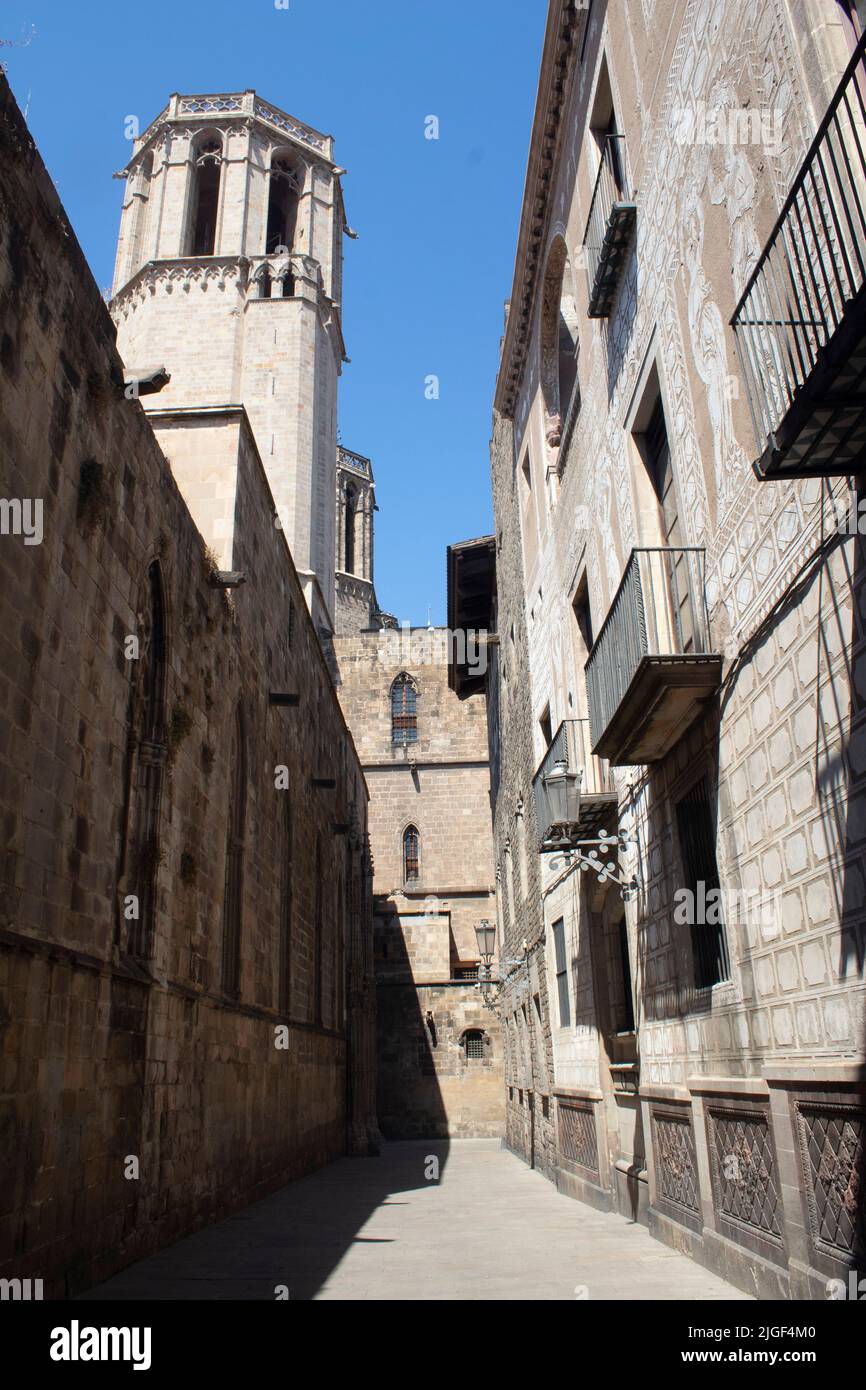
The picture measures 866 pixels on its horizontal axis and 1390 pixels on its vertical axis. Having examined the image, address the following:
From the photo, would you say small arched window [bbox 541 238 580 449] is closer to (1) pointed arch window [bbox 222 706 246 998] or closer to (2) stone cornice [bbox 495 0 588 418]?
(2) stone cornice [bbox 495 0 588 418]

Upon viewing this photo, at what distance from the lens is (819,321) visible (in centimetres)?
448

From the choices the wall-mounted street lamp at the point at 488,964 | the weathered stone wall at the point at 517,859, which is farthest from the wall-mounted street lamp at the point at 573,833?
the wall-mounted street lamp at the point at 488,964

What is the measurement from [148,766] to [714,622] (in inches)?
202

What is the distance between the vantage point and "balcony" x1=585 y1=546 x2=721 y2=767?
263 inches

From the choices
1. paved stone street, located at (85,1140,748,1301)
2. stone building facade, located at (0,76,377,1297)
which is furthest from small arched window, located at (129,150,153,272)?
paved stone street, located at (85,1140,748,1301)

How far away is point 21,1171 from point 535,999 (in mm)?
12094

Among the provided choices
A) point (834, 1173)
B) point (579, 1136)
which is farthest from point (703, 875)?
point (579, 1136)

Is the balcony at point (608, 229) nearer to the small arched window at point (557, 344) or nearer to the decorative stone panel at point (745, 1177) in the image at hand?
the small arched window at point (557, 344)

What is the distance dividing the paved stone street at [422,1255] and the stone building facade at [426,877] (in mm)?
14457

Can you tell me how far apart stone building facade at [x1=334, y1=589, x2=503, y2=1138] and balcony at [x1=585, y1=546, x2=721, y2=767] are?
1972 centimetres

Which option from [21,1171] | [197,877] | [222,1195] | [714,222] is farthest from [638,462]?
[222,1195]

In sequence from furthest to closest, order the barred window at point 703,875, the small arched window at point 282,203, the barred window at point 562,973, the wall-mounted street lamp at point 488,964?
the small arched window at point 282,203 → the wall-mounted street lamp at point 488,964 → the barred window at point 562,973 → the barred window at point 703,875

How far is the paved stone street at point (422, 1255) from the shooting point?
6594 millimetres
